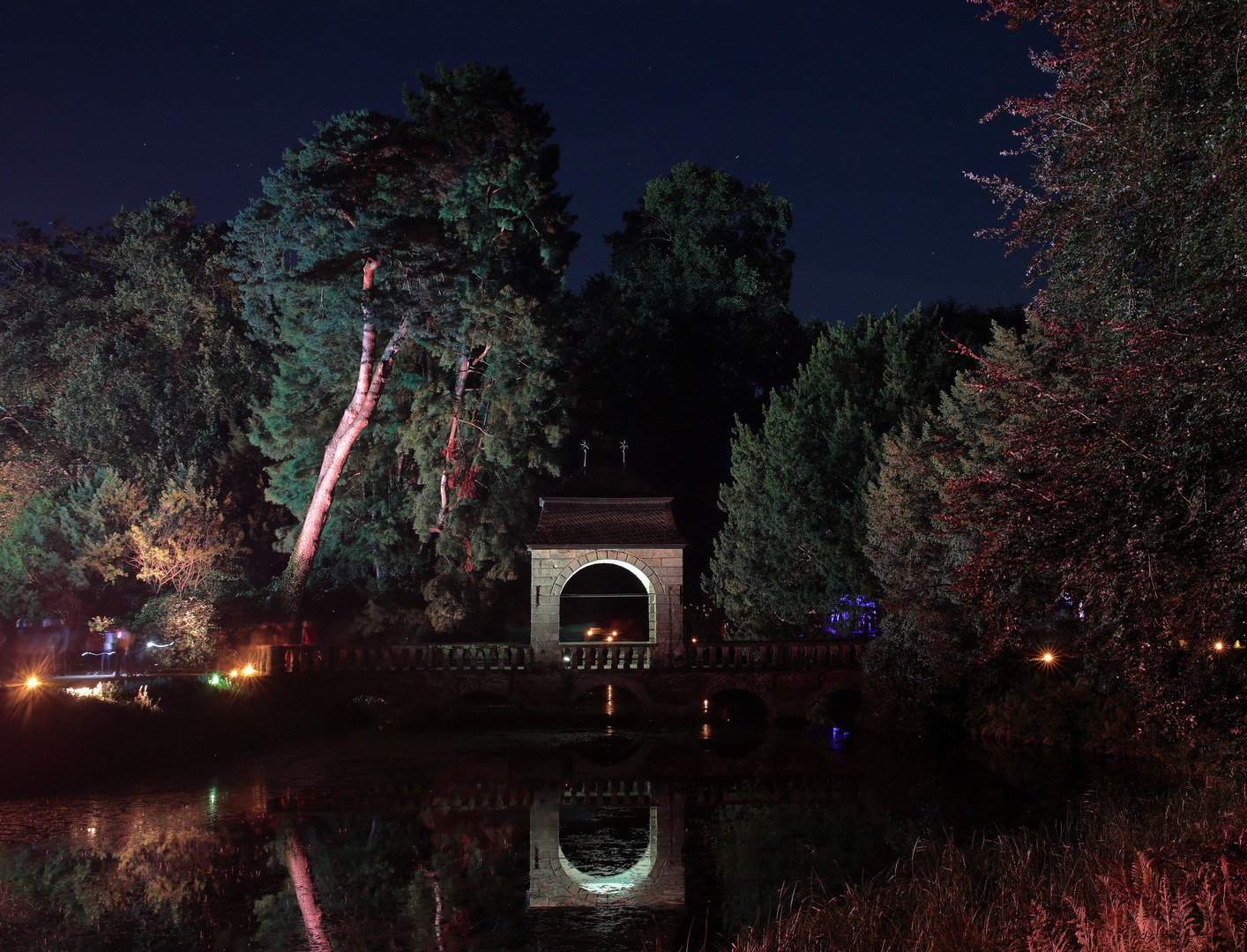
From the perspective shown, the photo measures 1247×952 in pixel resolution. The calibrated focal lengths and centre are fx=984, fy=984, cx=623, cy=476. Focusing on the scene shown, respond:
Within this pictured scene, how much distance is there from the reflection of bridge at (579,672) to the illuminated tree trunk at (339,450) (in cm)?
335

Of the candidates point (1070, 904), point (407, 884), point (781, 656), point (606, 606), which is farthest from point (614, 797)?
point (606, 606)

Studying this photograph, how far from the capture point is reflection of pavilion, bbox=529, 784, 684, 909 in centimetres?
1013

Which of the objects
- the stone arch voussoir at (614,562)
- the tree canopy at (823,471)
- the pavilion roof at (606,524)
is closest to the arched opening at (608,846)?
the stone arch voussoir at (614,562)

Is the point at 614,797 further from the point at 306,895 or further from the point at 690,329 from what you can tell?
the point at 690,329

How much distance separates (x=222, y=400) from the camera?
34.6 meters

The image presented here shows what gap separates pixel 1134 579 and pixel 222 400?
3259 centimetres

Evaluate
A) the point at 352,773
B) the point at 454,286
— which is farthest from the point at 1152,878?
the point at 454,286

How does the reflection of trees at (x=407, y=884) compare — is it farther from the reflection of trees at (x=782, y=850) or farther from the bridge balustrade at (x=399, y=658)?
the bridge balustrade at (x=399, y=658)

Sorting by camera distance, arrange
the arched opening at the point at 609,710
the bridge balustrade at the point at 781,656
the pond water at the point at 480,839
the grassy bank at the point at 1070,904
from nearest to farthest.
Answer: the grassy bank at the point at 1070,904 < the pond water at the point at 480,839 < the bridge balustrade at the point at 781,656 < the arched opening at the point at 609,710

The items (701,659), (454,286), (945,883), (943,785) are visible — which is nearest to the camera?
(945,883)

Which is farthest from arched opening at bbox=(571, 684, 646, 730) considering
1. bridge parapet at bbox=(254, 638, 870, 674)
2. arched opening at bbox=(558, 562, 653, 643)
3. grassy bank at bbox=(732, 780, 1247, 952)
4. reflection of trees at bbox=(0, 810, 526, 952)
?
grassy bank at bbox=(732, 780, 1247, 952)

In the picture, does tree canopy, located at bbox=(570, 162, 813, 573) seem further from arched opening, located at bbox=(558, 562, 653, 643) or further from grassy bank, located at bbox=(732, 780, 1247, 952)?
grassy bank, located at bbox=(732, 780, 1247, 952)

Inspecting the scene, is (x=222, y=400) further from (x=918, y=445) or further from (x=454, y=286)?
(x=918, y=445)

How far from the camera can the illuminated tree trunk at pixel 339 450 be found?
86.0 ft
